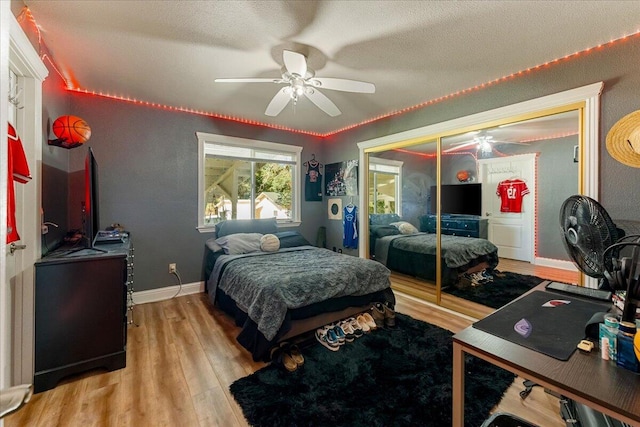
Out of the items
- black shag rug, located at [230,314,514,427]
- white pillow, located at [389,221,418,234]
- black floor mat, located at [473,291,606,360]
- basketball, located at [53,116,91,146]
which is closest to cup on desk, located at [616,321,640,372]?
black floor mat, located at [473,291,606,360]

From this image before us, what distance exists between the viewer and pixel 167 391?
178 centimetres

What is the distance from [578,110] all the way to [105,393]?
4.11 m

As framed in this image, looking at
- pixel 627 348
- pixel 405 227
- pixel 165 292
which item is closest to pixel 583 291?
pixel 627 348

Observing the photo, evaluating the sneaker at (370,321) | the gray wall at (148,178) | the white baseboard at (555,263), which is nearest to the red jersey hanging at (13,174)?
the gray wall at (148,178)

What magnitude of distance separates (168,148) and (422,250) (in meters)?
3.52

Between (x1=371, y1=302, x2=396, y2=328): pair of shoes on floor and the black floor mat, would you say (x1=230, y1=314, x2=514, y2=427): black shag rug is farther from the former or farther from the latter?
the black floor mat

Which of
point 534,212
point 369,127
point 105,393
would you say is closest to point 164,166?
point 105,393

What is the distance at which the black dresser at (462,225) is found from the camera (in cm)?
306

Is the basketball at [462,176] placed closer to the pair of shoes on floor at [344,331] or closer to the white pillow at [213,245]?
the pair of shoes on floor at [344,331]

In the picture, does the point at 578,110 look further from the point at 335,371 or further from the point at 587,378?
the point at 335,371

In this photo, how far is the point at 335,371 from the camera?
1976 millimetres

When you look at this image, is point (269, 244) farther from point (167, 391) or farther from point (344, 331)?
point (167, 391)

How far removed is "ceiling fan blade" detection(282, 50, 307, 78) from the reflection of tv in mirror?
2172mm

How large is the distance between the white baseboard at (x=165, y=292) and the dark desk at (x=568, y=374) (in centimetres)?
344
